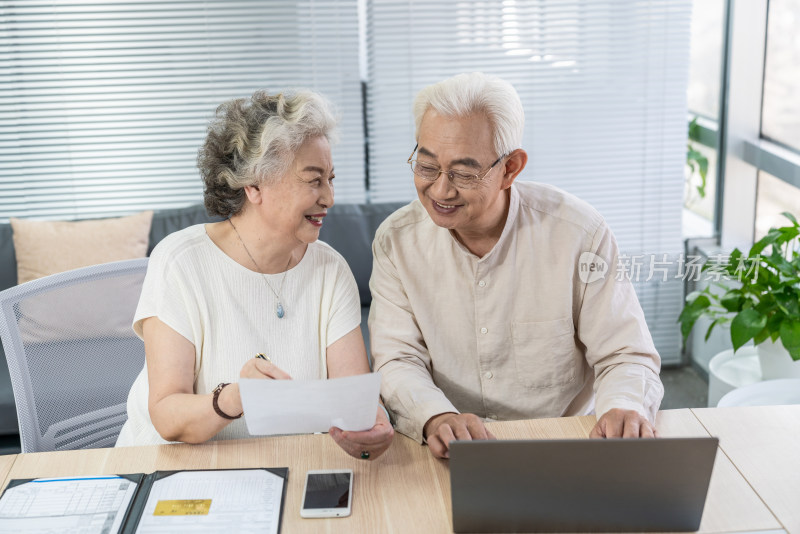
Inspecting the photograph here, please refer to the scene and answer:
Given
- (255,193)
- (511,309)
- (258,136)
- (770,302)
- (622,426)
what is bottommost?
(770,302)

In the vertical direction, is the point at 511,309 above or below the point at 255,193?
below

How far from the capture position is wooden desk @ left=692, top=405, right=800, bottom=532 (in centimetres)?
137

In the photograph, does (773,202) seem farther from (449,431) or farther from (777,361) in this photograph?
(449,431)

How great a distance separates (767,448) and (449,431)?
60 cm

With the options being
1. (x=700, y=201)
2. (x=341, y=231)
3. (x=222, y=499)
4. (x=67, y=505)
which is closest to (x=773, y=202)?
(x=700, y=201)

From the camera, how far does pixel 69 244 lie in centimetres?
306

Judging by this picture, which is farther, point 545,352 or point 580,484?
point 545,352

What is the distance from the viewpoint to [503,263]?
6.10 ft

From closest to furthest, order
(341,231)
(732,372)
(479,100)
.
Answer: (479,100)
(732,372)
(341,231)

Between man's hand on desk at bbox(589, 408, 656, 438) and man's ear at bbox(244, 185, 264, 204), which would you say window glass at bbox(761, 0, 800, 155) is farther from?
man's ear at bbox(244, 185, 264, 204)

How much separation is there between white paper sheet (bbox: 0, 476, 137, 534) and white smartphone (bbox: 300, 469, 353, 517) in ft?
1.00

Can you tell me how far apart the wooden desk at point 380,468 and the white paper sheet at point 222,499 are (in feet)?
0.10

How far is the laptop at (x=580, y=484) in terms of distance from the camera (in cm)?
119

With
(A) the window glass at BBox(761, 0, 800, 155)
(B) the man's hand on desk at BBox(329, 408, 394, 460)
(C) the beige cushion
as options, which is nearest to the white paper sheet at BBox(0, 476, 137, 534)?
(B) the man's hand on desk at BBox(329, 408, 394, 460)
